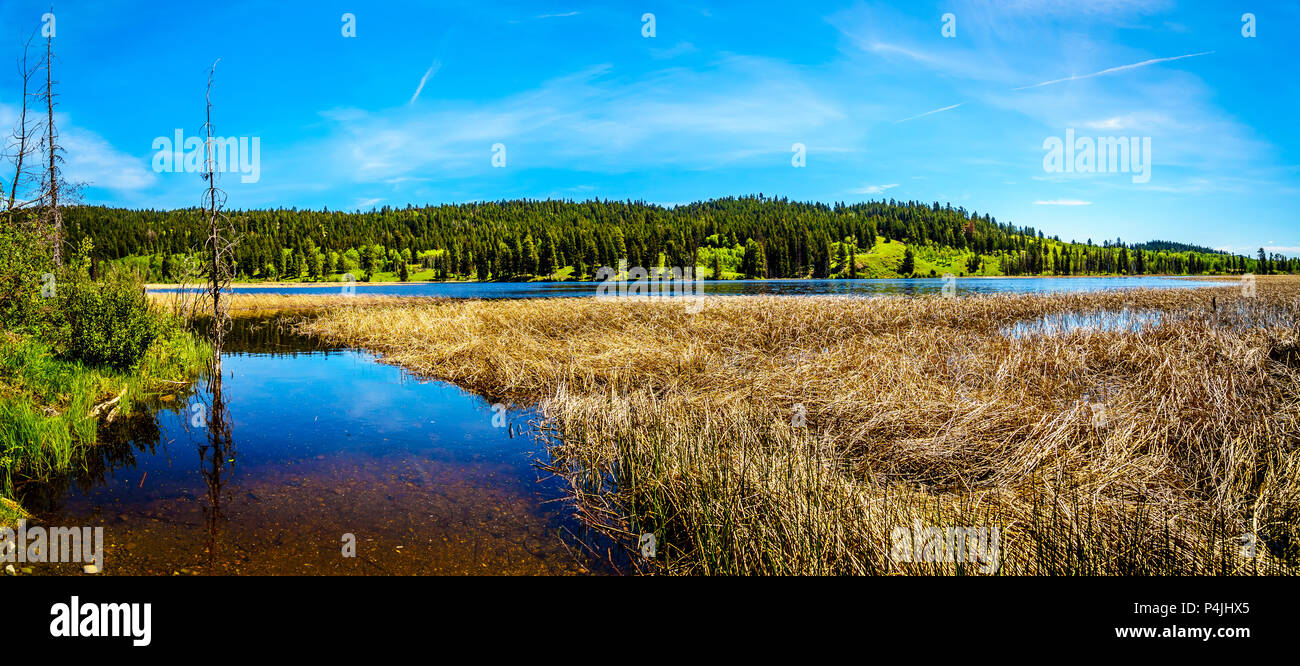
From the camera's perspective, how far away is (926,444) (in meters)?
8.78

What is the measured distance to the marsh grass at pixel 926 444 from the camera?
19.2ft

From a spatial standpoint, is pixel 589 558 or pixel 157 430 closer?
pixel 589 558

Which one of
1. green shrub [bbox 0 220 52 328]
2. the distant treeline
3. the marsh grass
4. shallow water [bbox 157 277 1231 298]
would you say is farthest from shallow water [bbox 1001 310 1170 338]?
the distant treeline

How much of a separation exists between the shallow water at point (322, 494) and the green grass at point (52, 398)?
51 centimetres

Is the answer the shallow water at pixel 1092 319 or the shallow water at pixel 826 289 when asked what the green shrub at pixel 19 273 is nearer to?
the shallow water at pixel 1092 319

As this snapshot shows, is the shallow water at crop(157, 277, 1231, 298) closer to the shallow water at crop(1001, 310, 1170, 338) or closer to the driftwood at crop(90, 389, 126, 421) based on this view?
the shallow water at crop(1001, 310, 1170, 338)

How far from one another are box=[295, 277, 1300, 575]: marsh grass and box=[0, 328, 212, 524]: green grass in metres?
7.04

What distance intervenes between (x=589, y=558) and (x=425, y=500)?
304cm

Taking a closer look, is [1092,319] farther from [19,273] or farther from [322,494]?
[19,273]

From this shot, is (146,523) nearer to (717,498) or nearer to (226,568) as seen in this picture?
(226,568)

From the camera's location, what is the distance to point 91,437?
1037 centimetres

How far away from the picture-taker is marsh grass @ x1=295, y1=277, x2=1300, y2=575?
19.2ft
